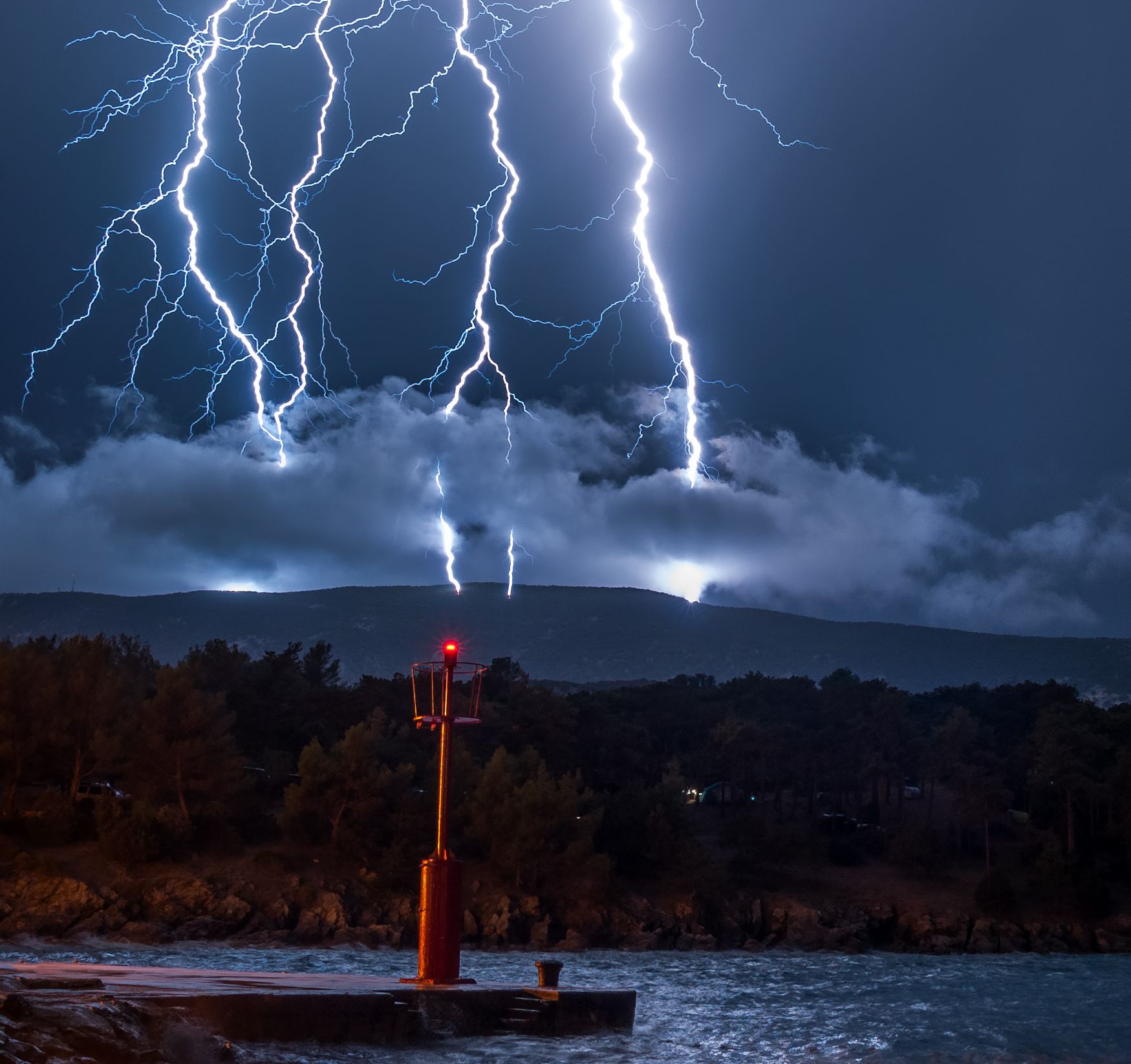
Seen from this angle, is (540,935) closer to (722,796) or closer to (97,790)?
(97,790)

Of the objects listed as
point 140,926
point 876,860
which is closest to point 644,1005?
point 140,926

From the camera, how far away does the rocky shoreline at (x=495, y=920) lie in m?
44.7

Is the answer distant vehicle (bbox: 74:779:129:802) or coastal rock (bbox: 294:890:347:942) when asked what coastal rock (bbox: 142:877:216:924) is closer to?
coastal rock (bbox: 294:890:347:942)

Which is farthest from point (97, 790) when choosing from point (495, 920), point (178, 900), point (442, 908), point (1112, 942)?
point (1112, 942)

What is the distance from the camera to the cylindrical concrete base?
65.9 feet

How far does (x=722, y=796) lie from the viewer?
7512 cm

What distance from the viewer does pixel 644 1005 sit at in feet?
97.1

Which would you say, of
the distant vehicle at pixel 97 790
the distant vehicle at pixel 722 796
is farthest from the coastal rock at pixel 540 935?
the distant vehicle at pixel 722 796

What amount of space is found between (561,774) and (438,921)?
157 feet

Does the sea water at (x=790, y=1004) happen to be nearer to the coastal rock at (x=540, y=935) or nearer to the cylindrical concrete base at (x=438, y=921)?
the cylindrical concrete base at (x=438, y=921)

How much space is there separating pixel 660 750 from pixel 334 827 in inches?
1324

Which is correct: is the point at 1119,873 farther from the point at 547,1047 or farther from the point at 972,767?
the point at 547,1047

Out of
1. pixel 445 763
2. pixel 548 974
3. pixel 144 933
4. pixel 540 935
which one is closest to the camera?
pixel 445 763

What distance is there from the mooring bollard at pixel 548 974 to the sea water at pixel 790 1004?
1312mm
